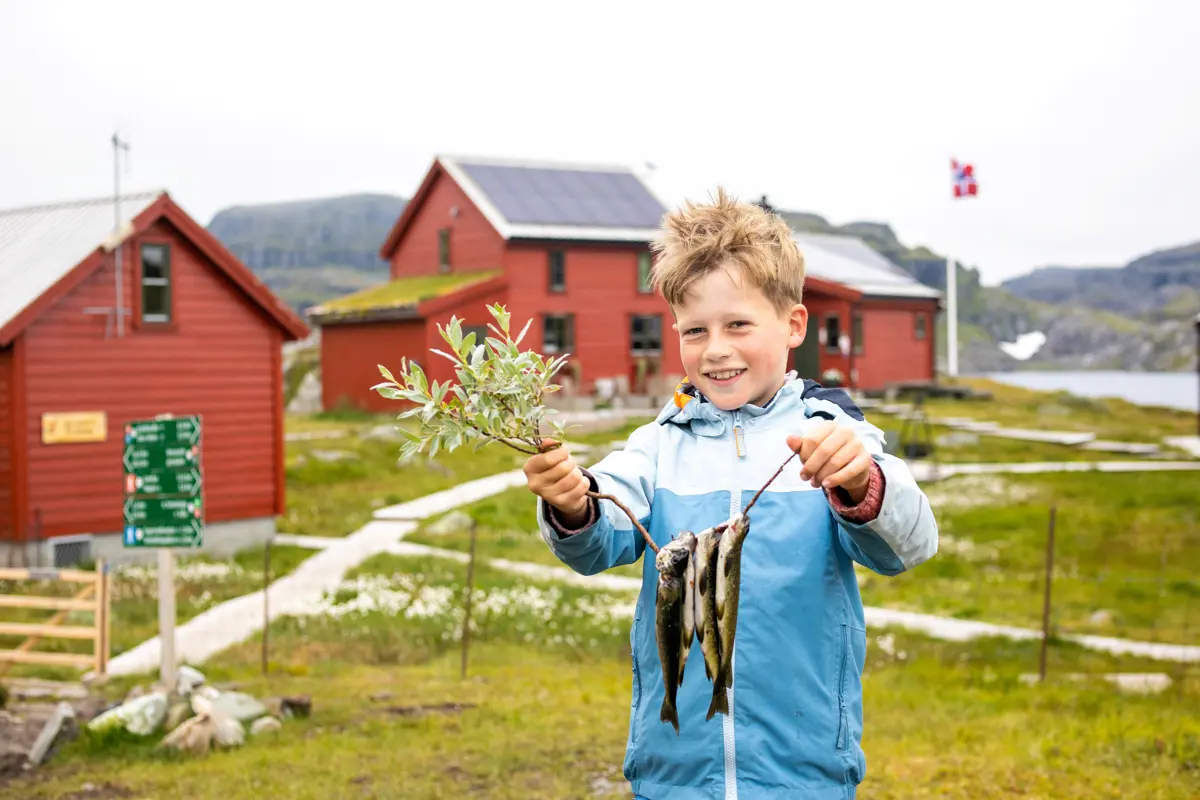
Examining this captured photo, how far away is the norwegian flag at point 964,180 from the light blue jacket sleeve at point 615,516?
46993mm

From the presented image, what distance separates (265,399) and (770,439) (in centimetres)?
1866

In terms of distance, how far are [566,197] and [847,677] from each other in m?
34.1

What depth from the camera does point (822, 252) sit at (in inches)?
1868

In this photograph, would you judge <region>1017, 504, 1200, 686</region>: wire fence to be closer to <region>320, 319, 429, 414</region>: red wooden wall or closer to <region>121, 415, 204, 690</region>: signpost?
<region>121, 415, 204, 690</region>: signpost

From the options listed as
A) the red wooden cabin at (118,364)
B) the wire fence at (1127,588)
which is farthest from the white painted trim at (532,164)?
the wire fence at (1127,588)

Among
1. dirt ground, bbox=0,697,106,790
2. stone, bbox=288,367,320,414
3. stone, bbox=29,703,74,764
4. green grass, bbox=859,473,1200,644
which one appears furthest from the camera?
stone, bbox=288,367,320,414

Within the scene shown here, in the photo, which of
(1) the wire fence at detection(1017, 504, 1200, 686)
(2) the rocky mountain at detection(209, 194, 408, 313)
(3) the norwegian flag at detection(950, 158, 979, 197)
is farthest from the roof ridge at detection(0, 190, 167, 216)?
(2) the rocky mountain at detection(209, 194, 408, 313)

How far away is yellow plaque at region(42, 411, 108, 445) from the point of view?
17.8 m

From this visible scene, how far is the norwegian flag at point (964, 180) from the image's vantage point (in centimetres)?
4778

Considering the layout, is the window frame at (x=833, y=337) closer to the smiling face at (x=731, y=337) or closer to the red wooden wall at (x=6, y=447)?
the red wooden wall at (x=6, y=447)

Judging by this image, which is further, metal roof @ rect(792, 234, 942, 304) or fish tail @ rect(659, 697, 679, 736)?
metal roof @ rect(792, 234, 942, 304)

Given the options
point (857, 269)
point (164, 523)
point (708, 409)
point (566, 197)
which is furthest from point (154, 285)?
point (857, 269)

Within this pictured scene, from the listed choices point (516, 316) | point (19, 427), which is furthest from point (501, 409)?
point (516, 316)

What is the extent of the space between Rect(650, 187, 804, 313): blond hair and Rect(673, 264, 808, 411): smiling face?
2 cm
